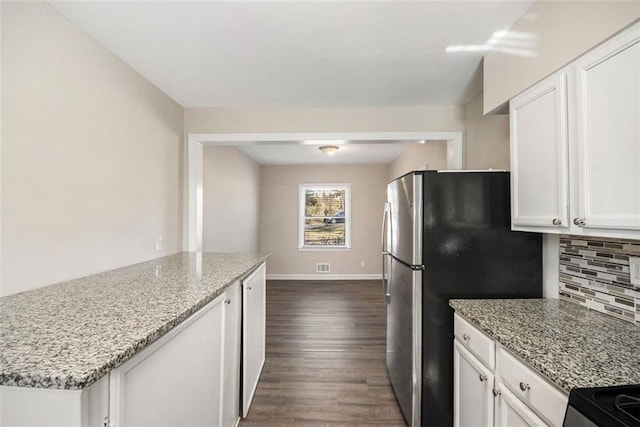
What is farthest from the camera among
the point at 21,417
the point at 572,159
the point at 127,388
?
the point at 572,159

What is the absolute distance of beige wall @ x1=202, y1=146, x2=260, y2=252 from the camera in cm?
372

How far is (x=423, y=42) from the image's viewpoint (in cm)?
177

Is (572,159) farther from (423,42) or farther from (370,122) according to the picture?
(370,122)

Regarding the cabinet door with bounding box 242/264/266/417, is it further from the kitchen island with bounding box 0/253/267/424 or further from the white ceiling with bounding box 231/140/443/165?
the white ceiling with bounding box 231/140/443/165

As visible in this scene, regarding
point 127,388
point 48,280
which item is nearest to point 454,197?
point 127,388

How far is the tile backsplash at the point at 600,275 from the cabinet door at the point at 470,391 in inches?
25.0

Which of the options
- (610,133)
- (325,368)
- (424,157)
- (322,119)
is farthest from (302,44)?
(424,157)

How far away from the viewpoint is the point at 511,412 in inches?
45.0

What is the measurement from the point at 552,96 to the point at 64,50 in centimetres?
237

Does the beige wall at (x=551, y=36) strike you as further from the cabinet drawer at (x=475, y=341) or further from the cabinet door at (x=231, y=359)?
the cabinet door at (x=231, y=359)

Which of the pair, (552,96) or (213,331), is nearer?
(552,96)

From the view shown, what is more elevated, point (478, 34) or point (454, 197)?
point (478, 34)

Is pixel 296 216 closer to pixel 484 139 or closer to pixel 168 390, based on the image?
pixel 484 139

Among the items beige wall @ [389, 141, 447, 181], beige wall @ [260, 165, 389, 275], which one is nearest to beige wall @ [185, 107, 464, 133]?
beige wall @ [389, 141, 447, 181]
